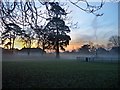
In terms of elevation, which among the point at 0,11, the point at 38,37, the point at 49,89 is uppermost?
the point at 0,11

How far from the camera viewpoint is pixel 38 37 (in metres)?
7.21

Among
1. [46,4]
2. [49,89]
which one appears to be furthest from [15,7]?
[49,89]

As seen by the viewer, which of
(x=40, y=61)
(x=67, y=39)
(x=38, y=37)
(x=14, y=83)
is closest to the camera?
(x=38, y=37)

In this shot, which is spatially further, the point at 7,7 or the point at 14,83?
the point at 14,83

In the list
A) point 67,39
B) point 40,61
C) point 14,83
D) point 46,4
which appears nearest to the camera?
point 46,4

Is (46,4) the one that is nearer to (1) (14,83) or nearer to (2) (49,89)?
(2) (49,89)

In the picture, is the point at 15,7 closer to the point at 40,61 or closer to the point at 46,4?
the point at 46,4

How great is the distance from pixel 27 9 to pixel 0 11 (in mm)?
699

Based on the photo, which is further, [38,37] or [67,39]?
[67,39]

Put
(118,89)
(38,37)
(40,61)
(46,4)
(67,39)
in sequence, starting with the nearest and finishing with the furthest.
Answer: (46,4)
(38,37)
(118,89)
(67,39)
(40,61)

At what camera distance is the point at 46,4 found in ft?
21.0

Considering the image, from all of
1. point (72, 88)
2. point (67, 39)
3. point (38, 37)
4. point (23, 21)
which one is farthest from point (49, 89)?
point (67, 39)

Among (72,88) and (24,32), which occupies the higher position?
(24,32)

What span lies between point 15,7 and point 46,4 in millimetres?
745
